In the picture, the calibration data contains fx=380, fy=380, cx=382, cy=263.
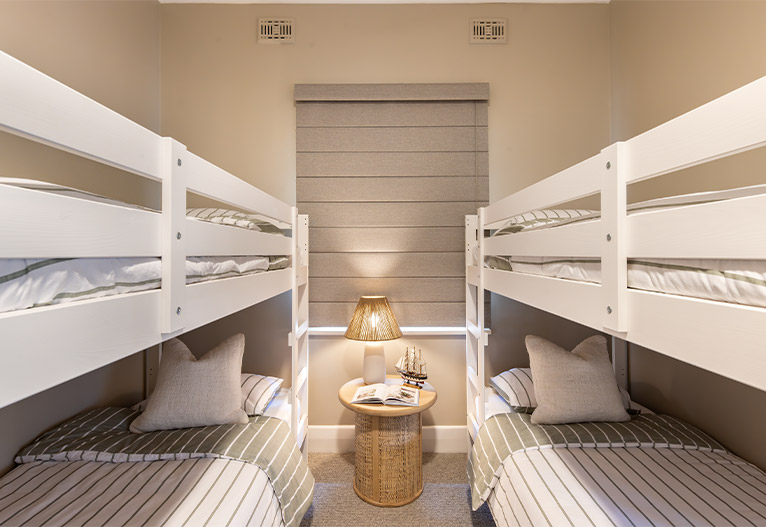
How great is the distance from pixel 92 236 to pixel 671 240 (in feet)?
3.37

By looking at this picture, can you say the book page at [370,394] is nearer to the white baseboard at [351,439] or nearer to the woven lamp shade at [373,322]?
the woven lamp shade at [373,322]

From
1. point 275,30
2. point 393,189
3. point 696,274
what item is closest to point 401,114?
point 393,189

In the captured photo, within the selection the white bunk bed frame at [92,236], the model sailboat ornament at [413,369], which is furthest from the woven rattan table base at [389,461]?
the white bunk bed frame at [92,236]

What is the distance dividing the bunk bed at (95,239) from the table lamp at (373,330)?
3.41ft

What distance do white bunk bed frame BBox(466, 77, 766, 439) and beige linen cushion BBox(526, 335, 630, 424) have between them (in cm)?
72

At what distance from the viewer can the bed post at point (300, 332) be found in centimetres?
193

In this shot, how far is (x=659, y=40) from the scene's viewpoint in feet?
6.66

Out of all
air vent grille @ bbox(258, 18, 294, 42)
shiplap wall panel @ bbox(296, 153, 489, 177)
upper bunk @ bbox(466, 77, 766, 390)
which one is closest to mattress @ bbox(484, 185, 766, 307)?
upper bunk @ bbox(466, 77, 766, 390)

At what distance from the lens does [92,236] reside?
65cm

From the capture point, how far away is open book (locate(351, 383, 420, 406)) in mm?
1890

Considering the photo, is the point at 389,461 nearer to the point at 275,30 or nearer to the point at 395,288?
the point at 395,288

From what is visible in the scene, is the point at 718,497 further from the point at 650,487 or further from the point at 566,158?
the point at 566,158

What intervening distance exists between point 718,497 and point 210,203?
276 centimetres

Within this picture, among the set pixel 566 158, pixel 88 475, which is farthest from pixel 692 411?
pixel 88 475
